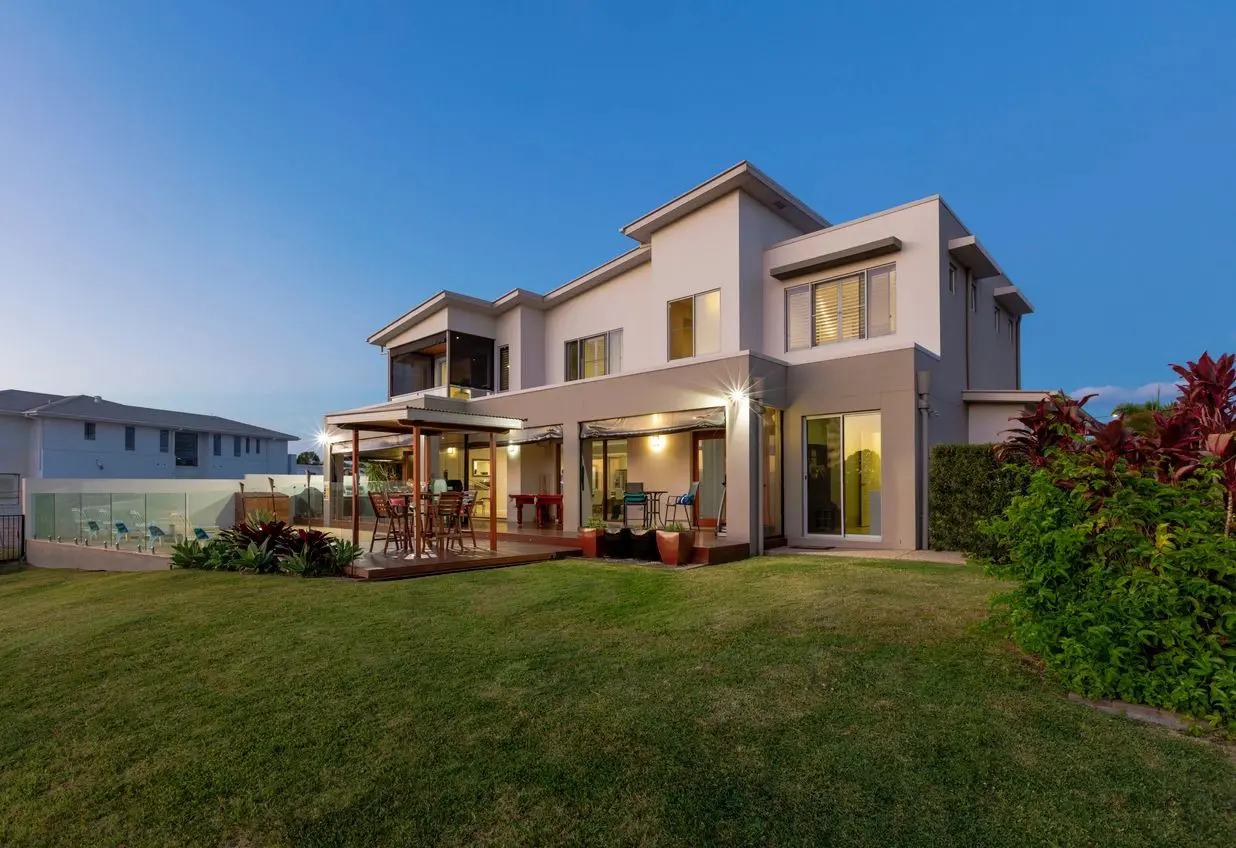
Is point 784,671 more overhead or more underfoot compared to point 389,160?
more underfoot

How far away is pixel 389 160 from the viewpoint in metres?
36.2

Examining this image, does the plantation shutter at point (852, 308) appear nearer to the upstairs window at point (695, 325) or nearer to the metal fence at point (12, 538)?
the upstairs window at point (695, 325)

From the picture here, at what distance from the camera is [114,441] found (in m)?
33.2

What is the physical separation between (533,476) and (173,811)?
15.3 m

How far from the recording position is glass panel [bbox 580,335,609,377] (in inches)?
715

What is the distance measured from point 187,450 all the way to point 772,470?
36875 millimetres

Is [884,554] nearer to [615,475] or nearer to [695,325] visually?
[695,325]

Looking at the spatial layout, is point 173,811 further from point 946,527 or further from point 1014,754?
point 946,527

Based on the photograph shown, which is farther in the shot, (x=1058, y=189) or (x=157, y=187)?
(x=1058, y=189)

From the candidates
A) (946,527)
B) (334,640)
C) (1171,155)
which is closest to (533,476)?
(946,527)

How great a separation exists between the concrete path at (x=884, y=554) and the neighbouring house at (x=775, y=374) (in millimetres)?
332

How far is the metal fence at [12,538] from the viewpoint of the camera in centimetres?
1938

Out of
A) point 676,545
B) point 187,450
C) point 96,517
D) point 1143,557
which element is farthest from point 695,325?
point 187,450

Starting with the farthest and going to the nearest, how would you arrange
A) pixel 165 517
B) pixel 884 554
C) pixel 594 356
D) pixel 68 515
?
pixel 594 356 → pixel 68 515 → pixel 165 517 → pixel 884 554
